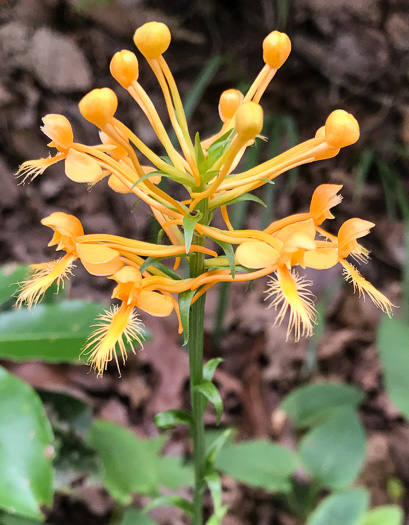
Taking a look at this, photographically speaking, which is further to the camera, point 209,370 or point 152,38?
point 209,370

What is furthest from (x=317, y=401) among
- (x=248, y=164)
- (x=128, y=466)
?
(x=248, y=164)

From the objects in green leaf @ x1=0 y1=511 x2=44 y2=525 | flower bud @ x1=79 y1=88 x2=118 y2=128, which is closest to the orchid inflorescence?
flower bud @ x1=79 y1=88 x2=118 y2=128

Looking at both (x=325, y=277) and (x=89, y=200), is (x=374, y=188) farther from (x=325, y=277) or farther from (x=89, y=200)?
(x=89, y=200)

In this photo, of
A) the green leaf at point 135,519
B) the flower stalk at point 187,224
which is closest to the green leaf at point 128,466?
the green leaf at point 135,519

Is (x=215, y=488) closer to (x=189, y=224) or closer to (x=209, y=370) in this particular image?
(x=209, y=370)

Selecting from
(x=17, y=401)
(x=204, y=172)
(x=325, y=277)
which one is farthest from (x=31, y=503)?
(x=325, y=277)
